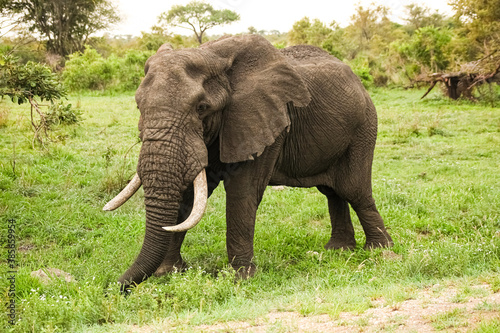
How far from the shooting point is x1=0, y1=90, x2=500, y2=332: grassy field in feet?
13.6

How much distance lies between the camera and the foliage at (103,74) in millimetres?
24812

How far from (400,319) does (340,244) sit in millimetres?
2859

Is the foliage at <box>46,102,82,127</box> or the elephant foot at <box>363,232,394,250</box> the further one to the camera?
the foliage at <box>46,102,82,127</box>

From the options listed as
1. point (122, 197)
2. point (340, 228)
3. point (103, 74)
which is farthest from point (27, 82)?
point (103, 74)

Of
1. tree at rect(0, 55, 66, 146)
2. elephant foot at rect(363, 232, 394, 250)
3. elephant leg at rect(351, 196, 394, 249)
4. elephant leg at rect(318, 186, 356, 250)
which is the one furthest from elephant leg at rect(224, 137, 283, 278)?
tree at rect(0, 55, 66, 146)

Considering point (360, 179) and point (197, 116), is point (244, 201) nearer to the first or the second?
point (197, 116)

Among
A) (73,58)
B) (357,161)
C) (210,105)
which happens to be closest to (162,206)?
(210,105)

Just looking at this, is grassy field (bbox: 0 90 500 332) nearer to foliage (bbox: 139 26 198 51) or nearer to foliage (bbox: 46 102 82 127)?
foliage (bbox: 46 102 82 127)

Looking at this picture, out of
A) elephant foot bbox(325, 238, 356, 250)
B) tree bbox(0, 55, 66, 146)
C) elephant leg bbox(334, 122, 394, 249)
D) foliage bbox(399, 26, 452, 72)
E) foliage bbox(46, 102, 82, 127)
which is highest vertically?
foliage bbox(399, 26, 452, 72)

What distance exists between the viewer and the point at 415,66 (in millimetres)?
25906

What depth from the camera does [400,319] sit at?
352 centimetres

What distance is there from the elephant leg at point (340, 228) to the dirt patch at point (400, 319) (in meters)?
2.40

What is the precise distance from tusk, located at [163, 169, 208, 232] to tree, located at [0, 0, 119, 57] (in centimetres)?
3366

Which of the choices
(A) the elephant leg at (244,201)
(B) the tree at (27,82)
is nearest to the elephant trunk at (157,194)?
(A) the elephant leg at (244,201)
